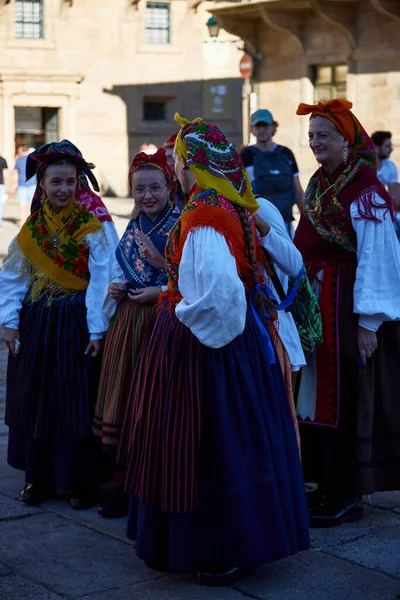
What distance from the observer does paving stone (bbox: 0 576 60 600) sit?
3.93 meters

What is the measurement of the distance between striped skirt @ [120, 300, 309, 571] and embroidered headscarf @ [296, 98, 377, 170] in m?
1.17

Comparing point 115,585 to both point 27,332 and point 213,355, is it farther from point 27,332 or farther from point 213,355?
point 27,332

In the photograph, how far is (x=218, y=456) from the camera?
3.92 metres

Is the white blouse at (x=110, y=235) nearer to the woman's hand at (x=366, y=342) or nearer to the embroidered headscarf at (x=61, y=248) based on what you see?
the embroidered headscarf at (x=61, y=248)

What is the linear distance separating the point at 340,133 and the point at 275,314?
1.05 meters

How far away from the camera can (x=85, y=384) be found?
16.8 feet

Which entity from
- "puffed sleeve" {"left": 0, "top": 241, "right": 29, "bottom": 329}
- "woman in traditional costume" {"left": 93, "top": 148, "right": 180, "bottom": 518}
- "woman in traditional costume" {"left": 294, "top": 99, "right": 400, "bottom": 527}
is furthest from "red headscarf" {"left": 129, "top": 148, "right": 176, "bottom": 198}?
"puffed sleeve" {"left": 0, "top": 241, "right": 29, "bottom": 329}

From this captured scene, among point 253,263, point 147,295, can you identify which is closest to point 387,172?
point 147,295

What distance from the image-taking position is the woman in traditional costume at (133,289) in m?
4.79

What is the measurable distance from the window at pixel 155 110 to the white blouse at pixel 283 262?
29498mm

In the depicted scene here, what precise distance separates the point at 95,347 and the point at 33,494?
796 mm

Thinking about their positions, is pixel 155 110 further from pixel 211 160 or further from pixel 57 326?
pixel 211 160

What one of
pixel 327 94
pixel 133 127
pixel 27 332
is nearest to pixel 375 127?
pixel 327 94

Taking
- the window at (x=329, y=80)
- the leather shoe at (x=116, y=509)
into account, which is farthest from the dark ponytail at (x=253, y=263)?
the window at (x=329, y=80)
